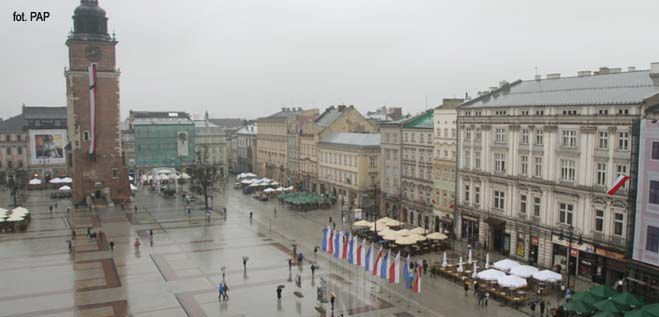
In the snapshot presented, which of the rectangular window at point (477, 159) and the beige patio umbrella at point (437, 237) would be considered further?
the rectangular window at point (477, 159)

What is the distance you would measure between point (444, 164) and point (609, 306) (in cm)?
2606

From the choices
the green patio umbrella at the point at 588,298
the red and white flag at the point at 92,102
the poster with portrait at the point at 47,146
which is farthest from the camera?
the poster with portrait at the point at 47,146

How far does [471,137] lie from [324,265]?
17.2m

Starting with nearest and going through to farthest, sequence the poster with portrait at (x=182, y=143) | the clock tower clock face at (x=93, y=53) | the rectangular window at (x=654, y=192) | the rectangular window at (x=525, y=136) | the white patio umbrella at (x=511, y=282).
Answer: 1. the rectangular window at (x=654, y=192)
2. the white patio umbrella at (x=511, y=282)
3. the rectangular window at (x=525, y=136)
4. the clock tower clock face at (x=93, y=53)
5. the poster with portrait at (x=182, y=143)

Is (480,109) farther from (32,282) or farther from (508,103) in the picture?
(32,282)

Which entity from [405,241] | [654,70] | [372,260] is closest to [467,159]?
[405,241]

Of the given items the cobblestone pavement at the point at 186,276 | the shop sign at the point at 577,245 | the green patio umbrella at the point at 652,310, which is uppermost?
the shop sign at the point at 577,245

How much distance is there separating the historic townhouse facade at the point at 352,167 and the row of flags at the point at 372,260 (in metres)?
24.4

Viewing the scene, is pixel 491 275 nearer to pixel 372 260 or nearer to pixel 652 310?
pixel 372 260

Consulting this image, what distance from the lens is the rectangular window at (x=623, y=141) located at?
113ft

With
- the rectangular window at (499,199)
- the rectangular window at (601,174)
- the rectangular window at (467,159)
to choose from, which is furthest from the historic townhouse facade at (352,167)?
the rectangular window at (601,174)

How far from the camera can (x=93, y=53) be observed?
73.7m

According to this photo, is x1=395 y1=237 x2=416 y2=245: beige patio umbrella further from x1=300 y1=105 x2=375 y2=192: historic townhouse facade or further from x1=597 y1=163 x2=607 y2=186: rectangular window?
x1=300 y1=105 x2=375 y2=192: historic townhouse facade

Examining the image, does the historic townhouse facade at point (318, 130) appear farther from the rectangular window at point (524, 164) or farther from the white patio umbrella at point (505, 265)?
the white patio umbrella at point (505, 265)
